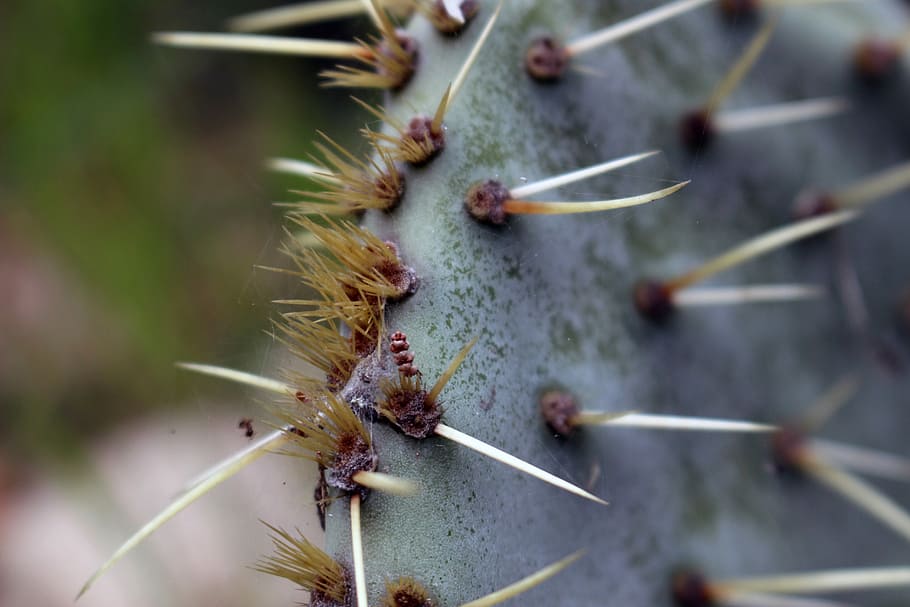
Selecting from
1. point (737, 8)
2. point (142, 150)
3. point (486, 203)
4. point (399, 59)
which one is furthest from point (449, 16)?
point (142, 150)

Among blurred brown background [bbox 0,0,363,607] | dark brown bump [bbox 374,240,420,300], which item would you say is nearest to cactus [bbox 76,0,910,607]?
dark brown bump [bbox 374,240,420,300]

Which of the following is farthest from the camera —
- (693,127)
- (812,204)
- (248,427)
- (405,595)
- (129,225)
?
(129,225)

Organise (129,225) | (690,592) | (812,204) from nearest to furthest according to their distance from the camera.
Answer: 1. (690,592)
2. (812,204)
3. (129,225)

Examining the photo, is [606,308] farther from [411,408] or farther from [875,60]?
[875,60]

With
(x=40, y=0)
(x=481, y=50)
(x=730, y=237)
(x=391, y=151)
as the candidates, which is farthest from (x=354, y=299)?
(x=40, y=0)

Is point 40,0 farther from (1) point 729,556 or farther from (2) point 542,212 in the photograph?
(1) point 729,556

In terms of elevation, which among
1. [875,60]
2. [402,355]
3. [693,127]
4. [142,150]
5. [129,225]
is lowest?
[129,225]
